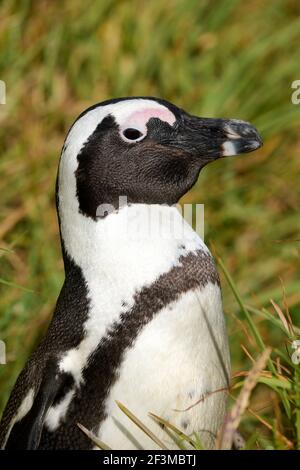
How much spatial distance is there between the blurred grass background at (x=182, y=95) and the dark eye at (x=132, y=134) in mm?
1211

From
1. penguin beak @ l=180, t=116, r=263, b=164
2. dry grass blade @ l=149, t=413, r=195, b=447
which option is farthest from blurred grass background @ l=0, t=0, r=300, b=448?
dry grass blade @ l=149, t=413, r=195, b=447

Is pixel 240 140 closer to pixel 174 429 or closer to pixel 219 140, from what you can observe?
pixel 219 140

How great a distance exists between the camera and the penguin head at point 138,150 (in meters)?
2.19

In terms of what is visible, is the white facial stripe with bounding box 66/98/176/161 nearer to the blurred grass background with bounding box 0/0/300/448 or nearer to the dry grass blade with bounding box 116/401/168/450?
the dry grass blade with bounding box 116/401/168/450

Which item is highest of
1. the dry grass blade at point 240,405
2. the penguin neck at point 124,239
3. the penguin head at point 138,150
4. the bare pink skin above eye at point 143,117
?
the bare pink skin above eye at point 143,117

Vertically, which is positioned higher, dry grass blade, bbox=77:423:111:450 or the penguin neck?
the penguin neck

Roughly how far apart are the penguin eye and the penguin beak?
105 millimetres

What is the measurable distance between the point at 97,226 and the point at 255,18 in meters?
2.45

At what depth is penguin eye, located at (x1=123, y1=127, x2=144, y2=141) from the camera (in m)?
2.22

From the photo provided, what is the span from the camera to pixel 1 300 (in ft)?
9.78

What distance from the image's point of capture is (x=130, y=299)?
6.82 ft

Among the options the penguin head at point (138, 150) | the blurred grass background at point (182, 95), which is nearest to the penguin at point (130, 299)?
the penguin head at point (138, 150)

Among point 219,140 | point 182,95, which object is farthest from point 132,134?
point 182,95

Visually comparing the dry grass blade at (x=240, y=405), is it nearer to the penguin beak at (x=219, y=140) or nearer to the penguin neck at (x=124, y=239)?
the penguin neck at (x=124, y=239)
